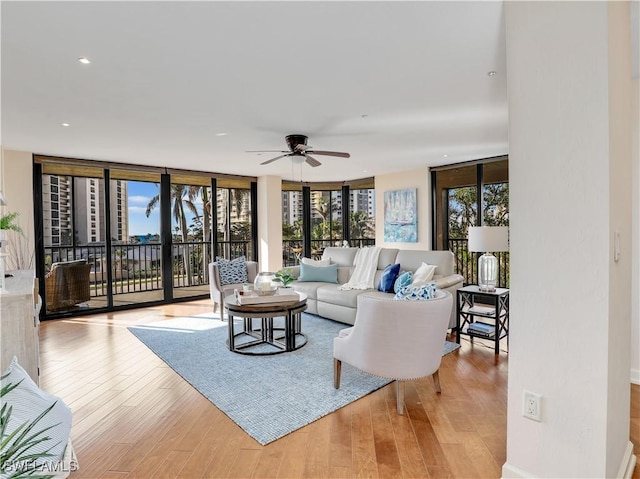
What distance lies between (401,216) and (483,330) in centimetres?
363

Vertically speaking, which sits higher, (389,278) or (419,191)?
(419,191)

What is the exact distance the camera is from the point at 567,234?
1.63 meters

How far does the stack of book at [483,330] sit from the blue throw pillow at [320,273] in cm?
222

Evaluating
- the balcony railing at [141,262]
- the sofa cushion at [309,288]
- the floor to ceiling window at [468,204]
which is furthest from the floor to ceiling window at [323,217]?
the sofa cushion at [309,288]

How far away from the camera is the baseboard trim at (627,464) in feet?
6.03

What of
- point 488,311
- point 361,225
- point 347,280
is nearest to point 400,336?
point 488,311

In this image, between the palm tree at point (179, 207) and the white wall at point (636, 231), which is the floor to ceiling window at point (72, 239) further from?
the white wall at point (636, 231)

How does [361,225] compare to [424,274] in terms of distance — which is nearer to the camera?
[424,274]

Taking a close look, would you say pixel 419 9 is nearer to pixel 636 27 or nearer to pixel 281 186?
pixel 636 27

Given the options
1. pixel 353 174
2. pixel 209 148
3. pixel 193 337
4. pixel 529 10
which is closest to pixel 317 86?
pixel 529 10

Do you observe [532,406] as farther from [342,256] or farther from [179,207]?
[179,207]

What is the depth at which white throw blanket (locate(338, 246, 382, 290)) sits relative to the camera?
17.0 ft

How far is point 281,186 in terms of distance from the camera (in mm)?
7883

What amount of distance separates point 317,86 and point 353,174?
15.2 ft
